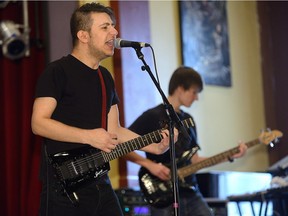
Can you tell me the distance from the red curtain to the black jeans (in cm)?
178

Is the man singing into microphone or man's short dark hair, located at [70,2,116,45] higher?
man's short dark hair, located at [70,2,116,45]

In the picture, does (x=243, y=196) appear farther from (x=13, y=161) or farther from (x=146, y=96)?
(x=13, y=161)

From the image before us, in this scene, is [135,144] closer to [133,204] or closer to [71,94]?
[71,94]

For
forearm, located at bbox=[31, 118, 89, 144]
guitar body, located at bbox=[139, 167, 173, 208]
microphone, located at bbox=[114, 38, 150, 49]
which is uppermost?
microphone, located at bbox=[114, 38, 150, 49]

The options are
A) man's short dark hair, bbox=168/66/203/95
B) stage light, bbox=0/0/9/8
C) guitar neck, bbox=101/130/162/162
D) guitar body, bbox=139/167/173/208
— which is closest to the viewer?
guitar neck, bbox=101/130/162/162

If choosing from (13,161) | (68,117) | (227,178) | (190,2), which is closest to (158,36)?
(190,2)

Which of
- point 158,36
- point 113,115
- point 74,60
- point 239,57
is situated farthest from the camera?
point 239,57

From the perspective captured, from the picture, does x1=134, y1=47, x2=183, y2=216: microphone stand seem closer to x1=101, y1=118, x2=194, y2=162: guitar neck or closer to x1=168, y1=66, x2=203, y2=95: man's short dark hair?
x1=101, y1=118, x2=194, y2=162: guitar neck

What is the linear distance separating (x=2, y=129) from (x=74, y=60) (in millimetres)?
1812

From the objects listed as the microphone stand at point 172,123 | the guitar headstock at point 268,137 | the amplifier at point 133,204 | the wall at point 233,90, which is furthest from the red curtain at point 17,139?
the microphone stand at point 172,123

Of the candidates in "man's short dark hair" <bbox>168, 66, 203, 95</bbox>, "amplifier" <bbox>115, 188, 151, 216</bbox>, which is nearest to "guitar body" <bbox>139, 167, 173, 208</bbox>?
"amplifier" <bbox>115, 188, 151, 216</bbox>

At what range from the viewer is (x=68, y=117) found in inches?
109

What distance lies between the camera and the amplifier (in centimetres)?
432

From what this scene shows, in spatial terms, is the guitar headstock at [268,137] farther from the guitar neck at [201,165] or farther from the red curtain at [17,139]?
the red curtain at [17,139]
